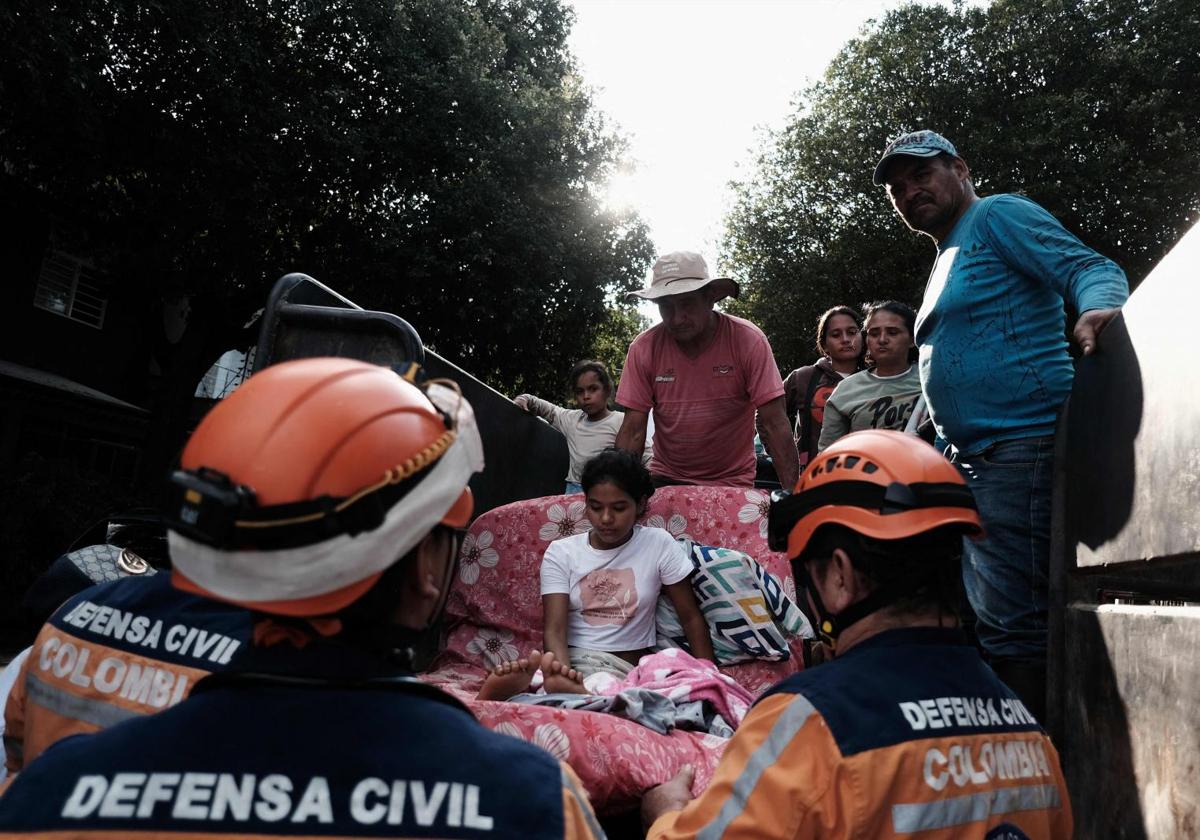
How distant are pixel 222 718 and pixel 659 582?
3.16 m

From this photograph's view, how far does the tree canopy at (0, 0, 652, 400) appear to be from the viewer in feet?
42.5

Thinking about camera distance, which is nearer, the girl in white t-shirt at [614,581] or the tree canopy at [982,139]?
the girl in white t-shirt at [614,581]

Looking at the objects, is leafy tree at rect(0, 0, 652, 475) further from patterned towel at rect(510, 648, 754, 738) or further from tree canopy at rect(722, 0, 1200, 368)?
patterned towel at rect(510, 648, 754, 738)

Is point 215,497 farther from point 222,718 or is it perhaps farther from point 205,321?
point 205,321

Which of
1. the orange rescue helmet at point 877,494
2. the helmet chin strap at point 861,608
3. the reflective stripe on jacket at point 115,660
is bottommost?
the reflective stripe on jacket at point 115,660

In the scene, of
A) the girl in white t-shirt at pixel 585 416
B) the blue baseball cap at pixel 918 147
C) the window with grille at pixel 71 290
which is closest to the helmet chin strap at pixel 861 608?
the blue baseball cap at pixel 918 147

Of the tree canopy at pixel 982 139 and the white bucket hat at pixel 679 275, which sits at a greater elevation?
the tree canopy at pixel 982 139

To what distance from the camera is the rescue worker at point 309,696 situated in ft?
3.64

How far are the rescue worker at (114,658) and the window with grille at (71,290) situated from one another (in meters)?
19.0

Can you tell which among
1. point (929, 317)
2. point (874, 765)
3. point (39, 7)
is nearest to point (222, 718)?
point (874, 765)

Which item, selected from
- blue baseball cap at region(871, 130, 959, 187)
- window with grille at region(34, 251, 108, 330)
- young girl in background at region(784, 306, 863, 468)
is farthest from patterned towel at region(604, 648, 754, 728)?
window with grille at region(34, 251, 108, 330)

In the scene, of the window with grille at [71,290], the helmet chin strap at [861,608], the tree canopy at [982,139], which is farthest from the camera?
the window with grille at [71,290]

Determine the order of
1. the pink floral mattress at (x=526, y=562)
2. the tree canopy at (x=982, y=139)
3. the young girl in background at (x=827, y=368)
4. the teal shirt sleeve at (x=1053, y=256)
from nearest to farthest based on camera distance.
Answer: the teal shirt sleeve at (x=1053, y=256), the pink floral mattress at (x=526, y=562), the young girl in background at (x=827, y=368), the tree canopy at (x=982, y=139)

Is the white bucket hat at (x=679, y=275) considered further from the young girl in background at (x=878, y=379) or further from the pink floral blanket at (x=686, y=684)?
the pink floral blanket at (x=686, y=684)
